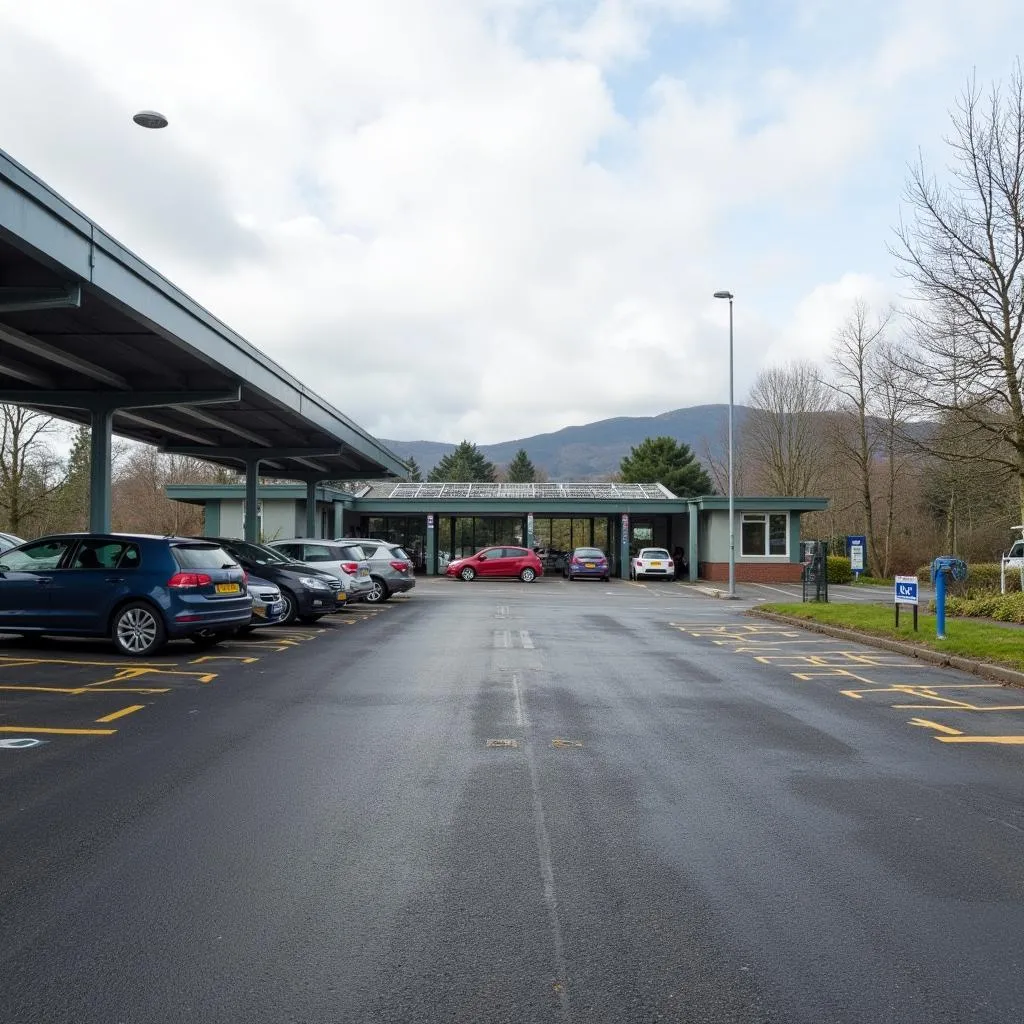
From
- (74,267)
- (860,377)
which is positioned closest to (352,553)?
(74,267)

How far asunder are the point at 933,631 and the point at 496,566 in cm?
2602

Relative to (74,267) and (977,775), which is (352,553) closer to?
(74,267)

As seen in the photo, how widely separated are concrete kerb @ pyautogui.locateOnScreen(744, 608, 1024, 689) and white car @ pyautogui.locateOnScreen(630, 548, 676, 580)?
21.9 metres

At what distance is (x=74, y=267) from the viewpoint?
11.5m

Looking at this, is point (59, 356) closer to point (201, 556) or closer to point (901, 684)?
point (201, 556)

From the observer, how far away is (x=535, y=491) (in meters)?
49.4

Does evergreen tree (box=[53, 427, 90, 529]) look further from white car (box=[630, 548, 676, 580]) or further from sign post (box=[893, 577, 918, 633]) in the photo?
sign post (box=[893, 577, 918, 633])

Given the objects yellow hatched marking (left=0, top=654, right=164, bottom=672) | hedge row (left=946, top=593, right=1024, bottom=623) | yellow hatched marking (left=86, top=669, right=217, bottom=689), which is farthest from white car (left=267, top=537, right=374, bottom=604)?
hedge row (left=946, top=593, right=1024, bottom=623)

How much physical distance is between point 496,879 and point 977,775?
3.99 meters

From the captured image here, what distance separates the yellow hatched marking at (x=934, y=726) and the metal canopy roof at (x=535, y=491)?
36.7 m

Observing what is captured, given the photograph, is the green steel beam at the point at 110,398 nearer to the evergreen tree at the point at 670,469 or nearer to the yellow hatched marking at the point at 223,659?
the yellow hatched marking at the point at 223,659

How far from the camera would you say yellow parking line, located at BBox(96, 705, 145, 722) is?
321 inches

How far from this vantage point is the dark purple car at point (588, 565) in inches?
1634

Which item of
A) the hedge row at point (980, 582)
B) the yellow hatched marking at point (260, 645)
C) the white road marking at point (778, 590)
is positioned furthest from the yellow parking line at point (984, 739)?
the white road marking at point (778, 590)
